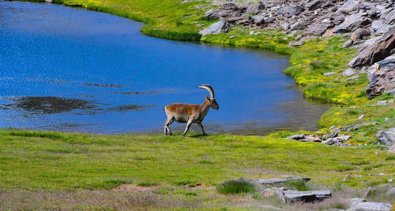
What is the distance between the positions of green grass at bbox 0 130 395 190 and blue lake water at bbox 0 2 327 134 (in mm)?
10489

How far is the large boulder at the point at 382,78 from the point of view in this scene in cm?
5634

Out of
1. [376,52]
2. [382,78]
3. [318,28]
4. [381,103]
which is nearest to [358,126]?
[381,103]

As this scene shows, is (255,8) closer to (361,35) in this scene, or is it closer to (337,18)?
(337,18)

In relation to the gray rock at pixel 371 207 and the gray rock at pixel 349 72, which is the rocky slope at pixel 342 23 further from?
the gray rock at pixel 371 207

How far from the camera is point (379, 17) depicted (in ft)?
279

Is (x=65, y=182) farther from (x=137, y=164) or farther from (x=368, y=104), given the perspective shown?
(x=368, y=104)

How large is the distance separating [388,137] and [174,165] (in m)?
14.8

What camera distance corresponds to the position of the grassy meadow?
20.7 metres

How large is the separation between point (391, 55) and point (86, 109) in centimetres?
2649

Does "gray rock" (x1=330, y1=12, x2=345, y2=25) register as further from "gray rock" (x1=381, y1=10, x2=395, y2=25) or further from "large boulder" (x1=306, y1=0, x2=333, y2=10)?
"gray rock" (x1=381, y1=10, x2=395, y2=25)

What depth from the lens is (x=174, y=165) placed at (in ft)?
101

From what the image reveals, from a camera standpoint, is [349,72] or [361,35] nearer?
[349,72]

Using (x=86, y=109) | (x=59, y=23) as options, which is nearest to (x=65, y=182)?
(x=86, y=109)

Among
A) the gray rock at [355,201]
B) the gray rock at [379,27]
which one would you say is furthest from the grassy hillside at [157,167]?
the gray rock at [379,27]
